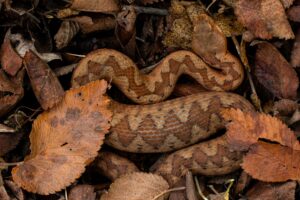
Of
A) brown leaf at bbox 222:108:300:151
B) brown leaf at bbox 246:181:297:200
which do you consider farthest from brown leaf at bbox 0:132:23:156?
brown leaf at bbox 246:181:297:200

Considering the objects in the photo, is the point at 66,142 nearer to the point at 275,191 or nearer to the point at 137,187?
the point at 137,187

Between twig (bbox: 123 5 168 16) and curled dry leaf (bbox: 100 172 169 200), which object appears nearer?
curled dry leaf (bbox: 100 172 169 200)

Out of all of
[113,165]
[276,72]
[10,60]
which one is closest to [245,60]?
[276,72]

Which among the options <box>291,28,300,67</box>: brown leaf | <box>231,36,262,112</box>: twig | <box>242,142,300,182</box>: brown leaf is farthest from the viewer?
<box>231,36,262,112</box>: twig

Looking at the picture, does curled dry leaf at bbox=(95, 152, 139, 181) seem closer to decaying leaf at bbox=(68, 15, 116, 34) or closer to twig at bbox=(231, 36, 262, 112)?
decaying leaf at bbox=(68, 15, 116, 34)

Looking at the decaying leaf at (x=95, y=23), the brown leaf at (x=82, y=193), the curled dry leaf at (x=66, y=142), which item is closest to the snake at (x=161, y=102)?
the decaying leaf at (x=95, y=23)

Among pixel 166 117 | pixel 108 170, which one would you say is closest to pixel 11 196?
pixel 108 170

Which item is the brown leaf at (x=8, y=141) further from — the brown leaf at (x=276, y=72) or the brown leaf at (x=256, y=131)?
the brown leaf at (x=276, y=72)

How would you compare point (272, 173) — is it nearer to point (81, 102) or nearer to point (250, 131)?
point (250, 131)
